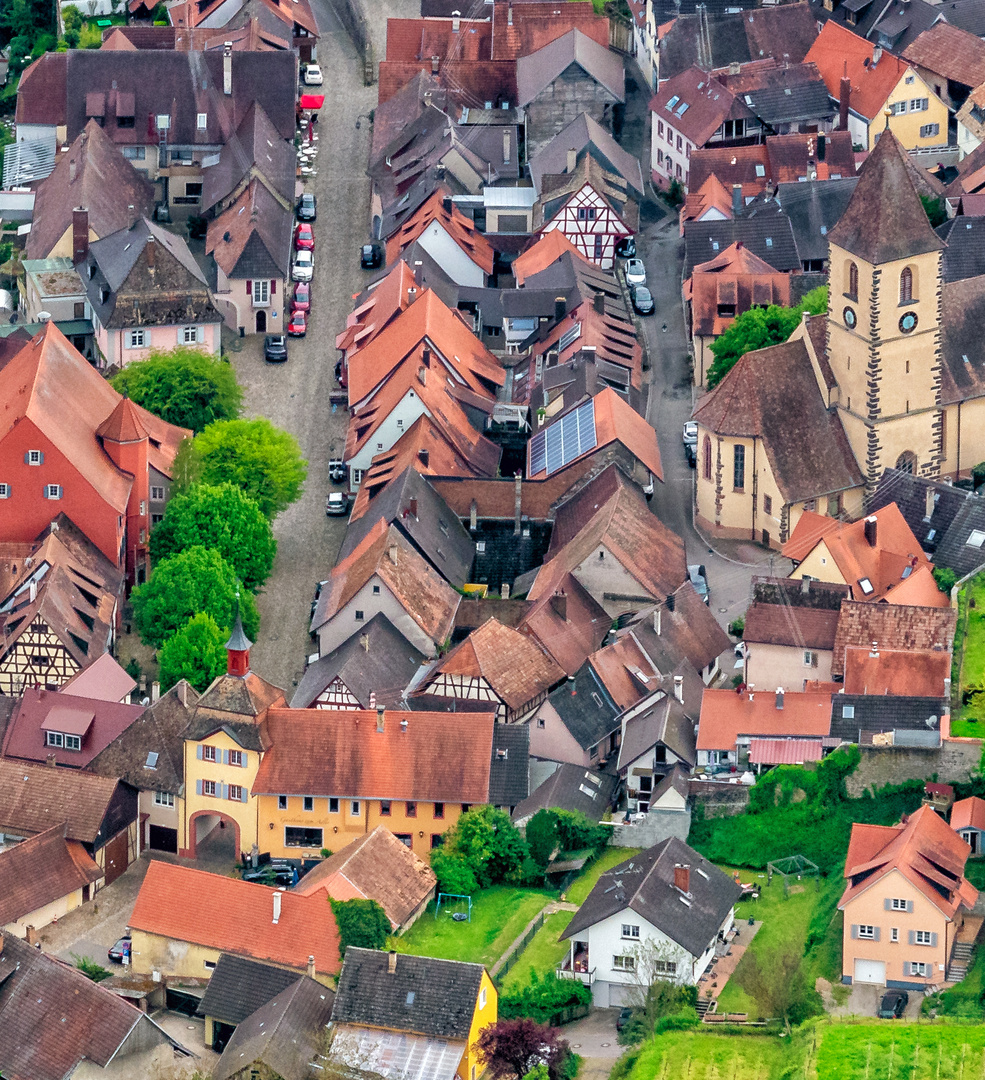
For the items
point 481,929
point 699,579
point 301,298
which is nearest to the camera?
point 481,929

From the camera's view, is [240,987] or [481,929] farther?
[481,929]

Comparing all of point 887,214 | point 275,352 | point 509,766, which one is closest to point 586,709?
point 509,766

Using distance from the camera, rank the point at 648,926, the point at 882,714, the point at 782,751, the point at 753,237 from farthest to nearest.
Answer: the point at 753,237 → the point at 782,751 → the point at 882,714 → the point at 648,926

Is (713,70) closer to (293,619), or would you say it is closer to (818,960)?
(293,619)

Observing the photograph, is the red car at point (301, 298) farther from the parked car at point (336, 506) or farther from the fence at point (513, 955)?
the fence at point (513, 955)

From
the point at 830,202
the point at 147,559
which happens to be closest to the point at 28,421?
the point at 147,559

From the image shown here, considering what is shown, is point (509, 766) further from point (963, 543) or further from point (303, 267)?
point (303, 267)
